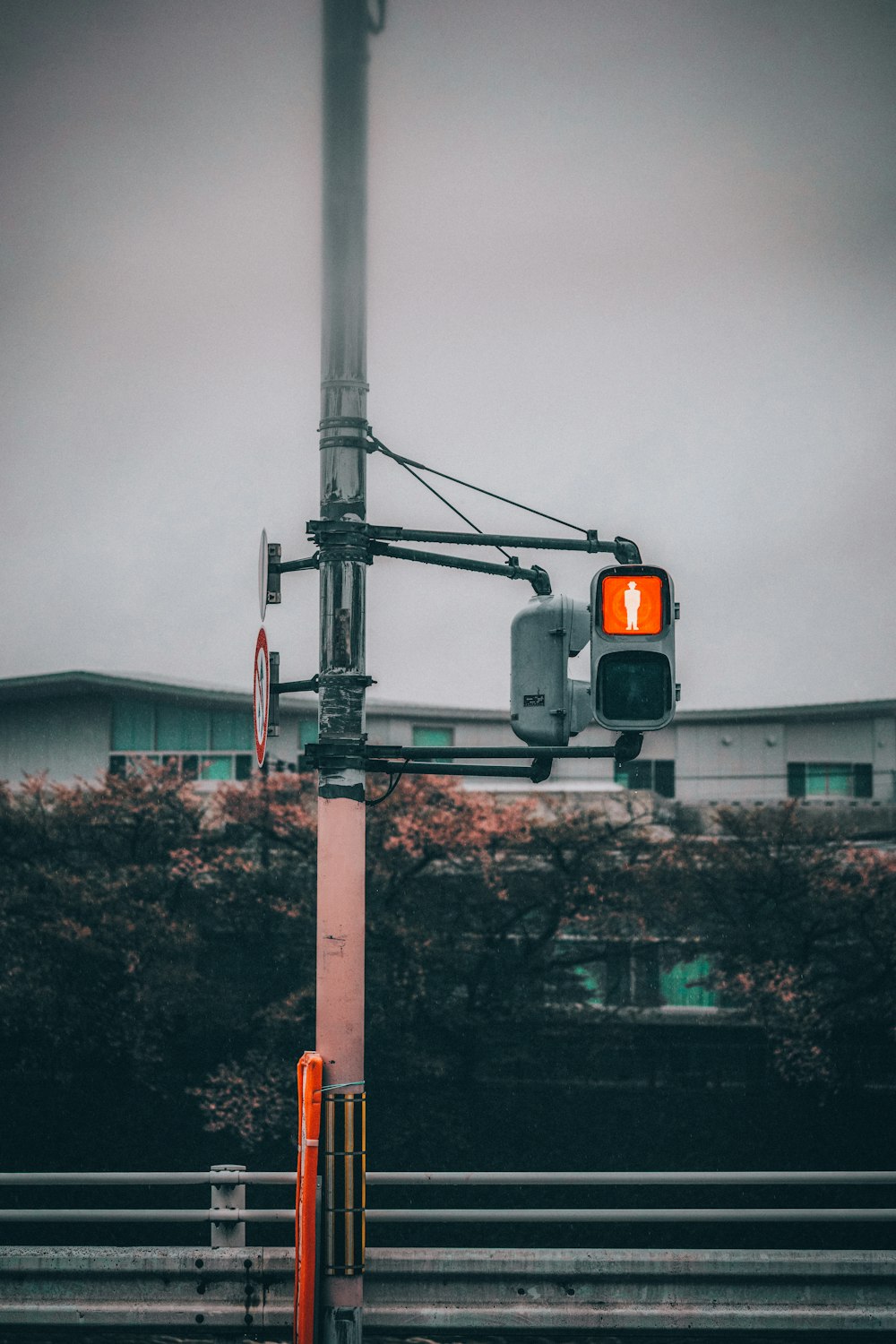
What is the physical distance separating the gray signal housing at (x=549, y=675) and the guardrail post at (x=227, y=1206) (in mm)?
3431

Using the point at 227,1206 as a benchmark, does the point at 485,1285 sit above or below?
below

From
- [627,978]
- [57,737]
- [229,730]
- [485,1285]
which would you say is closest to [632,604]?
[485,1285]

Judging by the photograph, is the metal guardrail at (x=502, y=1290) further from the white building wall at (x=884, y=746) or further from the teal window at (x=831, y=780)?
the white building wall at (x=884, y=746)

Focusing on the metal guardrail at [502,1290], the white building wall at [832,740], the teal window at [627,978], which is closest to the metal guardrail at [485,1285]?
the metal guardrail at [502,1290]

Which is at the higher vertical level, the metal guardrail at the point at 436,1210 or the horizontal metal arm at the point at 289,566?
the horizontal metal arm at the point at 289,566

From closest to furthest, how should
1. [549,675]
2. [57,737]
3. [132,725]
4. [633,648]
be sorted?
[633,648] < [549,675] < [132,725] < [57,737]

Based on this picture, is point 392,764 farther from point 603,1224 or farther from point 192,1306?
point 603,1224

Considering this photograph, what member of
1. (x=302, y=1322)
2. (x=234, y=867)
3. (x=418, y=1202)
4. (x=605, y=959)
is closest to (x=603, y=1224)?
(x=418, y=1202)

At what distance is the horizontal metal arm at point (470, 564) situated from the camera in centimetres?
629

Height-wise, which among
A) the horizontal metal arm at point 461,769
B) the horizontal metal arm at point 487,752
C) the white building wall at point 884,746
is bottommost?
the horizontal metal arm at point 461,769

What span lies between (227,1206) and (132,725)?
31.5m

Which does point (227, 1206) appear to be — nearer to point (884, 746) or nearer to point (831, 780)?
point (831, 780)

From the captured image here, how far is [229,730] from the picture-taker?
38500 millimetres

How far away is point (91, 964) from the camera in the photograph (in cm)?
2459
